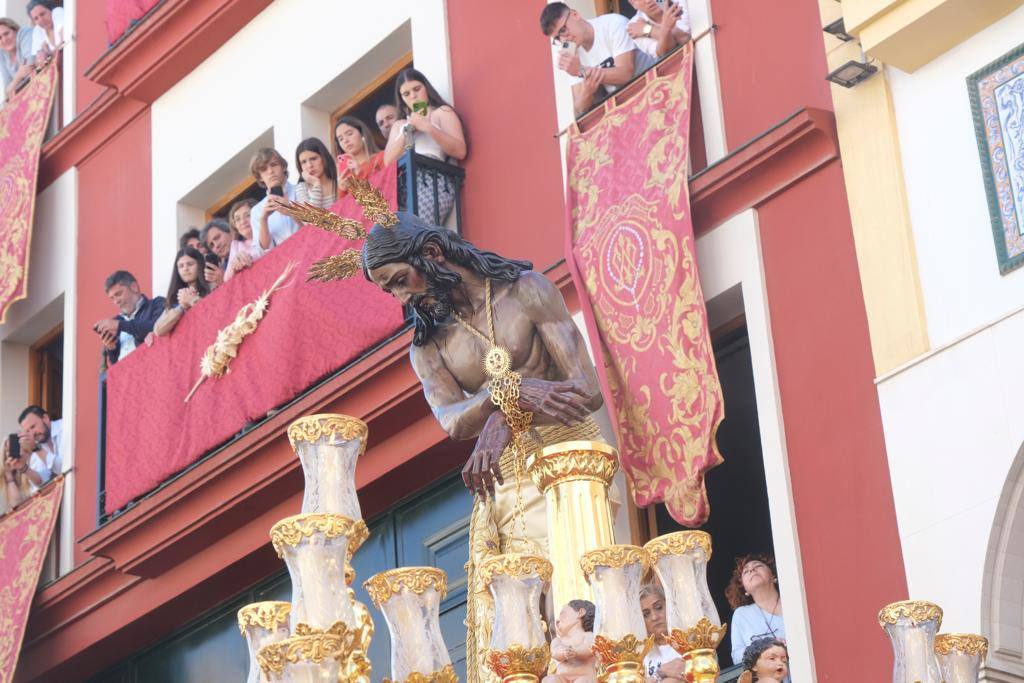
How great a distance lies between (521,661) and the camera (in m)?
6.29

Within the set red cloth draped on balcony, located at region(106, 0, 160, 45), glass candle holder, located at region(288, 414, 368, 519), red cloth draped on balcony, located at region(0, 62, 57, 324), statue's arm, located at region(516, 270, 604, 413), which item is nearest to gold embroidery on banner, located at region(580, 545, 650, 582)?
glass candle holder, located at region(288, 414, 368, 519)

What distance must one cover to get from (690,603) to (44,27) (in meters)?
12.9

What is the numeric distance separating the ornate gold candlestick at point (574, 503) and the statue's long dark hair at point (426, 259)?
1549 millimetres

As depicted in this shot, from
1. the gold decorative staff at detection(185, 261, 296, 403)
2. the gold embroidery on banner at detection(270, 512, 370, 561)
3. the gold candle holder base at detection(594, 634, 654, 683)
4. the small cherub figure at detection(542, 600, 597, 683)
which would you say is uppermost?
the gold decorative staff at detection(185, 261, 296, 403)

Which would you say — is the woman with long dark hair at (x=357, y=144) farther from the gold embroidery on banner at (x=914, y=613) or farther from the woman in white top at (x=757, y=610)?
the gold embroidery on banner at (x=914, y=613)

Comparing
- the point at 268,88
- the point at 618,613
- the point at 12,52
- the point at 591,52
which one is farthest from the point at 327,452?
the point at 12,52

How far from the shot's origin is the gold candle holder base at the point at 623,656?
628cm

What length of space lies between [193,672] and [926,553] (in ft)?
21.0

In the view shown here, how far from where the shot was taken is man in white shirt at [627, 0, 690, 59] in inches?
473

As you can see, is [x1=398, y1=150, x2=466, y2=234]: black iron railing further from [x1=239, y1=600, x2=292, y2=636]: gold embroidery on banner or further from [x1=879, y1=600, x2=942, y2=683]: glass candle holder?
[x1=879, y1=600, x2=942, y2=683]: glass candle holder

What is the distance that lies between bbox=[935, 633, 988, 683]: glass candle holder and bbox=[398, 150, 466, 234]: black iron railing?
6648 mm

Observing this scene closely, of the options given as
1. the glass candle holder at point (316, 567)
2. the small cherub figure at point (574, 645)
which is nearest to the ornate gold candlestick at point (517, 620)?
the glass candle holder at point (316, 567)

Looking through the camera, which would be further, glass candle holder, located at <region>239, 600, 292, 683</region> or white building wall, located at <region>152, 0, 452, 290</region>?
white building wall, located at <region>152, 0, 452, 290</region>

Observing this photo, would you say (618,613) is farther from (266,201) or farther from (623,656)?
(266,201)
